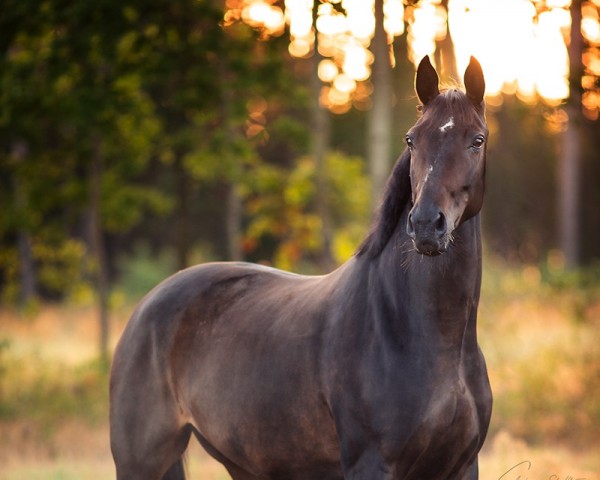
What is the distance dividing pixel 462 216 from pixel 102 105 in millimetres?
10140

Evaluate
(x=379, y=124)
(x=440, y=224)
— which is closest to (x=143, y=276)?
(x=379, y=124)

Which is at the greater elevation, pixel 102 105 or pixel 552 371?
pixel 102 105

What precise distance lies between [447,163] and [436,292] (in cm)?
61

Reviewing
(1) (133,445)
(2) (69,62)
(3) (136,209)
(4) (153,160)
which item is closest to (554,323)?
(3) (136,209)

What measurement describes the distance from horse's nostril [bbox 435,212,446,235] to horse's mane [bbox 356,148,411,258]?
1.81 ft

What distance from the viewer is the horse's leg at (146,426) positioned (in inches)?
214

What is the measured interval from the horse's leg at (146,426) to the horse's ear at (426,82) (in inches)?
90.5

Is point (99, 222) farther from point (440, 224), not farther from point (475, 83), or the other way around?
point (440, 224)

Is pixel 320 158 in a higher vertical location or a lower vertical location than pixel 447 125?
lower

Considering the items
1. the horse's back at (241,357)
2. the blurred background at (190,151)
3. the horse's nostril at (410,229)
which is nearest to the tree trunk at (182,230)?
the blurred background at (190,151)

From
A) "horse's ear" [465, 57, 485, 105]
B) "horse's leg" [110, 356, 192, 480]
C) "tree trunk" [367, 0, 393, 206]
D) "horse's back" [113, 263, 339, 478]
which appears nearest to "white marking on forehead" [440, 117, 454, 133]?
"horse's ear" [465, 57, 485, 105]

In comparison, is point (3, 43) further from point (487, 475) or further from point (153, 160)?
point (153, 160)

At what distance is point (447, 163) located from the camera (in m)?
3.93

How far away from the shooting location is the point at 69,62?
13492 millimetres
